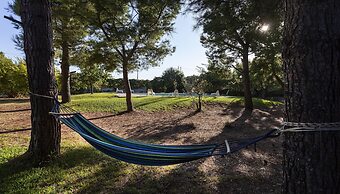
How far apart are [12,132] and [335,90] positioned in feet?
23.1

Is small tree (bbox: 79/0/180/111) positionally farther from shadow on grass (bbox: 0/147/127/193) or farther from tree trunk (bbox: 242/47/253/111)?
shadow on grass (bbox: 0/147/127/193)

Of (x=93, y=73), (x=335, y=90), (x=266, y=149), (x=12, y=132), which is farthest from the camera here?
(x=93, y=73)

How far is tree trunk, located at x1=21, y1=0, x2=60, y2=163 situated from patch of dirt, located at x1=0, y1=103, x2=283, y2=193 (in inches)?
61.2

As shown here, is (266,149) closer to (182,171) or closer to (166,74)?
(182,171)

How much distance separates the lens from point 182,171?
12.9 ft

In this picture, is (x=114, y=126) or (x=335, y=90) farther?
(x=114, y=126)

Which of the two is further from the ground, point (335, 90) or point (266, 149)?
point (335, 90)

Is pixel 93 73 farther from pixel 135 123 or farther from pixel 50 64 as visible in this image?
pixel 50 64

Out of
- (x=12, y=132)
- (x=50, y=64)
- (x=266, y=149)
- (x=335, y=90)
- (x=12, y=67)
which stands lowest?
(x=266, y=149)

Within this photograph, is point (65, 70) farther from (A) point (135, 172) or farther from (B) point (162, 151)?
(B) point (162, 151)

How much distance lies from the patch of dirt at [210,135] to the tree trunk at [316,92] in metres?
1.97

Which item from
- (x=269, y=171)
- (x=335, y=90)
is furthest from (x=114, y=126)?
(x=335, y=90)

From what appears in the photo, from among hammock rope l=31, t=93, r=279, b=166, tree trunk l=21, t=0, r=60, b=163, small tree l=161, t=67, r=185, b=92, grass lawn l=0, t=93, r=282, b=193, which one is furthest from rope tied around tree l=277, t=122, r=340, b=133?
small tree l=161, t=67, r=185, b=92

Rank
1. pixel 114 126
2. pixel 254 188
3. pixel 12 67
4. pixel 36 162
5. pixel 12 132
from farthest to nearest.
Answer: pixel 12 67, pixel 114 126, pixel 12 132, pixel 36 162, pixel 254 188
